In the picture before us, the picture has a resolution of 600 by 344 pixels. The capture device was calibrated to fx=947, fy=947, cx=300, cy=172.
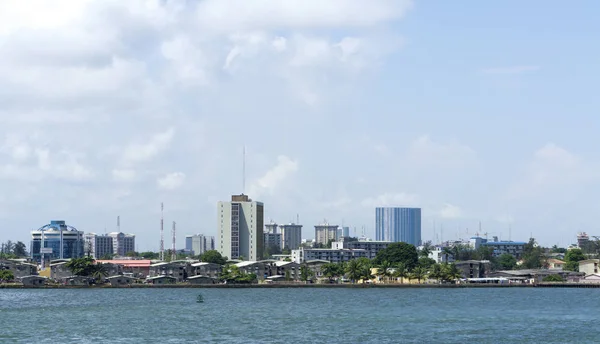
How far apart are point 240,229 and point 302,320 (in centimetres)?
12165

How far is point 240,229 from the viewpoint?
187 meters

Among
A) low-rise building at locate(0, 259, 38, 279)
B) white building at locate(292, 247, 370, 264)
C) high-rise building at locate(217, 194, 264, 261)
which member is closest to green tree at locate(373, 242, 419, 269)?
white building at locate(292, 247, 370, 264)

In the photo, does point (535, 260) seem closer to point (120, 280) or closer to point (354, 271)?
point (354, 271)

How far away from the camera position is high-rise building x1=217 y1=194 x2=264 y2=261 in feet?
607

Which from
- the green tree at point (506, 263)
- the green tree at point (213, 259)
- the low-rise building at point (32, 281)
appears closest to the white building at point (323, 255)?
the green tree at point (213, 259)

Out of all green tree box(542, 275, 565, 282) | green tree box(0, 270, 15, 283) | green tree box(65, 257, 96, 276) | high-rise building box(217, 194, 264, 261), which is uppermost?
high-rise building box(217, 194, 264, 261)

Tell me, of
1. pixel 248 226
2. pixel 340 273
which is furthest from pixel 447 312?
pixel 248 226

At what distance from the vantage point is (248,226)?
188 meters

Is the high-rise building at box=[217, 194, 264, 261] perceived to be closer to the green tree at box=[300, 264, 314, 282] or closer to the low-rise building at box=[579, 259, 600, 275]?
the green tree at box=[300, 264, 314, 282]

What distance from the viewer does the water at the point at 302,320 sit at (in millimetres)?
54656

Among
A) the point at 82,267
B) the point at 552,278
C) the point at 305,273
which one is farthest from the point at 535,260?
the point at 82,267

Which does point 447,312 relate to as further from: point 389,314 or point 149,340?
point 149,340

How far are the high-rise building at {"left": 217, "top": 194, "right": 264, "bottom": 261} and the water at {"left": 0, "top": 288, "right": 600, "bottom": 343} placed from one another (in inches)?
3445

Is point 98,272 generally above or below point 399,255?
below
